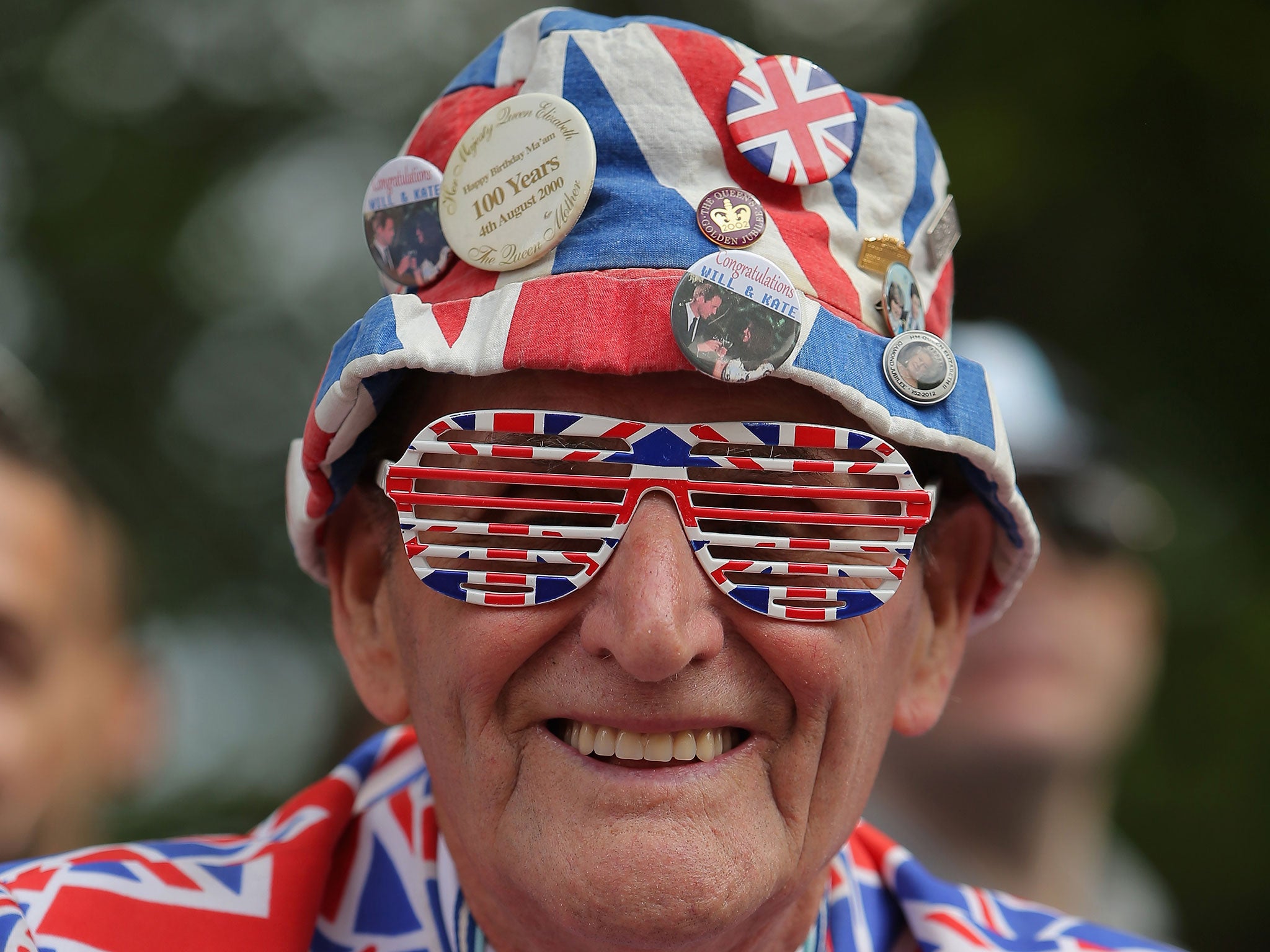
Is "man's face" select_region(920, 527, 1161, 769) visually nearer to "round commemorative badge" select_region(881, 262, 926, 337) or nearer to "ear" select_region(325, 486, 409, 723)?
"round commemorative badge" select_region(881, 262, 926, 337)

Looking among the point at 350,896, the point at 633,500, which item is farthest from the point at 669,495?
the point at 350,896

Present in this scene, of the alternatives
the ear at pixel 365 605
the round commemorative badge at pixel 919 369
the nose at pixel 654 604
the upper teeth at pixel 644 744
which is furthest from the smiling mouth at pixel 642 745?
the round commemorative badge at pixel 919 369

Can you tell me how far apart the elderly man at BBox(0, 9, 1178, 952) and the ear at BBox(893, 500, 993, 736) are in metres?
0.07

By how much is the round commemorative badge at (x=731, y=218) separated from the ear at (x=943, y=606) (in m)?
0.71

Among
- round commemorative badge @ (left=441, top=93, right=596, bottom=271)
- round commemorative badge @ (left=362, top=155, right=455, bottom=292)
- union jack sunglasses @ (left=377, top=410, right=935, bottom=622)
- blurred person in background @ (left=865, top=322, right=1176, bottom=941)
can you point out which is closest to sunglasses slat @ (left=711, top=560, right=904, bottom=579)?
union jack sunglasses @ (left=377, top=410, right=935, bottom=622)

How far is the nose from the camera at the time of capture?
2115 millimetres

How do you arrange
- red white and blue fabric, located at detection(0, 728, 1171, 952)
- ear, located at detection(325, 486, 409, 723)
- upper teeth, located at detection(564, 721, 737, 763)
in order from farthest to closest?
1. ear, located at detection(325, 486, 409, 723)
2. red white and blue fabric, located at detection(0, 728, 1171, 952)
3. upper teeth, located at detection(564, 721, 737, 763)

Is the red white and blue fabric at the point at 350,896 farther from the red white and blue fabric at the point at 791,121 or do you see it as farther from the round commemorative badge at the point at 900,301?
the red white and blue fabric at the point at 791,121

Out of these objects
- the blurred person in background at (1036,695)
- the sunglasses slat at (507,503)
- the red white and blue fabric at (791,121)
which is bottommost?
the blurred person in background at (1036,695)

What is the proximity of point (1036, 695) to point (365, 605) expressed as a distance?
295cm

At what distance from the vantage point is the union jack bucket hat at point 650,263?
2197 millimetres

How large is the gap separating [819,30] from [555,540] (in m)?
6.62

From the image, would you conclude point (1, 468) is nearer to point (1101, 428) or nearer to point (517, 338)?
point (517, 338)

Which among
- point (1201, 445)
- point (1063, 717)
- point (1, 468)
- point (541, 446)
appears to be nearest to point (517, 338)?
point (541, 446)
